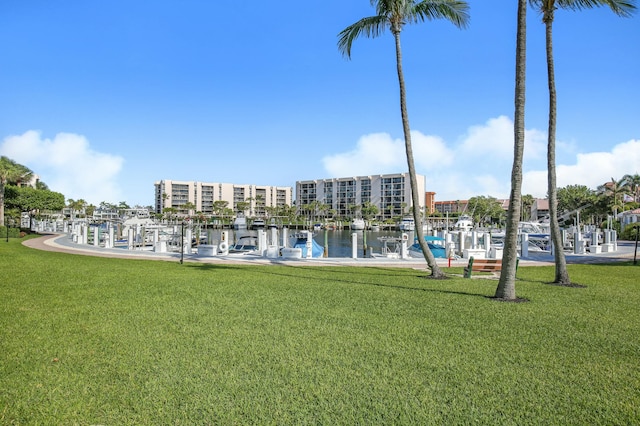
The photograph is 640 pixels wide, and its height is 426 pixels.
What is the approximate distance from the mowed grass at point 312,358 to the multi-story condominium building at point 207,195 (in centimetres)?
14051

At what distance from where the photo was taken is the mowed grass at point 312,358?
153 inches

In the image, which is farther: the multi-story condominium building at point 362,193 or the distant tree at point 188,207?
the distant tree at point 188,207

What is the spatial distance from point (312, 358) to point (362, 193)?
141 m

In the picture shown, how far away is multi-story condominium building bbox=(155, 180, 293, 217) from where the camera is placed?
152 meters

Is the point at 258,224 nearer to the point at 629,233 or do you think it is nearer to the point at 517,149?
the point at 629,233

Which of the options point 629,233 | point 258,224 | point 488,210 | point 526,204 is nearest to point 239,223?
point 258,224

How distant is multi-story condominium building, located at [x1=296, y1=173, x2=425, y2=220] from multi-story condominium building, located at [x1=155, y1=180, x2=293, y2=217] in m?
13.0

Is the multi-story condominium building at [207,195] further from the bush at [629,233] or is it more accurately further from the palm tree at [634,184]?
the bush at [629,233]

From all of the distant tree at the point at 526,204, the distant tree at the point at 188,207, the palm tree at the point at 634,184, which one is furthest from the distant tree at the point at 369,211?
the palm tree at the point at 634,184

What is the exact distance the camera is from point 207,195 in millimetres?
159000

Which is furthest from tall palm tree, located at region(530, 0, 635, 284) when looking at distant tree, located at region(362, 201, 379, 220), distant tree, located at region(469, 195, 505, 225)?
distant tree, located at region(362, 201, 379, 220)

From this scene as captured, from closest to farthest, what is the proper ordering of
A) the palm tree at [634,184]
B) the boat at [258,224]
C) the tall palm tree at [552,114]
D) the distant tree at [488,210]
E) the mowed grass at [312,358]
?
1. the mowed grass at [312,358]
2. the tall palm tree at [552,114]
3. the palm tree at [634,184]
4. the boat at [258,224]
5. the distant tree at [488,210]

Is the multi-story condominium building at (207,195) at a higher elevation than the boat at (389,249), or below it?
higher

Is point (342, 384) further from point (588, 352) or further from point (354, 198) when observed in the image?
point (354, 198)
